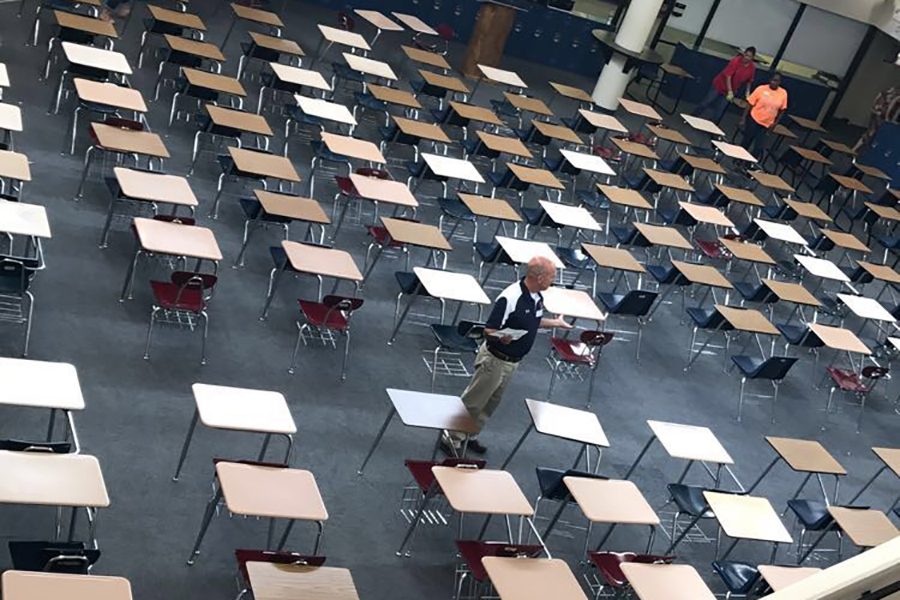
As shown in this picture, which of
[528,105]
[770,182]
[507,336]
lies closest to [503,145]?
[528,105]

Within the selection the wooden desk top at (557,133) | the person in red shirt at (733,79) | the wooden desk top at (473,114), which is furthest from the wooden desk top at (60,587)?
the person in red shirt at (733,79)

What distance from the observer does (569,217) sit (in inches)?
437

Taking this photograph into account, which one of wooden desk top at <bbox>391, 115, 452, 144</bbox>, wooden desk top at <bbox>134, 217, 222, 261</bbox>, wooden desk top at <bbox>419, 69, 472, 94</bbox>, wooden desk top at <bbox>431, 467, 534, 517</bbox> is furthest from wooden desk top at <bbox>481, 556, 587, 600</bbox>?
wooden desk top at <bbox>419, 69, 472, 94</bbox>

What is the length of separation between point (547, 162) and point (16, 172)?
7165 millimetres

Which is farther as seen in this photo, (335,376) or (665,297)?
(665,297)

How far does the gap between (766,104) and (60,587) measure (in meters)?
14.7

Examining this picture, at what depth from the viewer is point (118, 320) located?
8.14 m

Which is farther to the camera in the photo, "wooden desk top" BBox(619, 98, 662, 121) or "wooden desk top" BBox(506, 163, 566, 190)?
"wooden desk top" BBox(619, 98, 662, 121)

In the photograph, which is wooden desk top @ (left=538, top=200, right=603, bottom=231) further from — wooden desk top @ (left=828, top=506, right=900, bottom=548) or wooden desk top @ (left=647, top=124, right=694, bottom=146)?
wooden desk top @ (left=647, top=124, right=694, bottom=146)

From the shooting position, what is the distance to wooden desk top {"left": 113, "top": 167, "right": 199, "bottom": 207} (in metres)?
8.22

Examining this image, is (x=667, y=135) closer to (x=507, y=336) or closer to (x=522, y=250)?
(x=522, y=250)

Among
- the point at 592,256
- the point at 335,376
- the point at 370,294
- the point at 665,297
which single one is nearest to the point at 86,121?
the point at 370,294

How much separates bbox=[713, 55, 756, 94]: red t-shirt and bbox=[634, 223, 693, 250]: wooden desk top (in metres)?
7.10

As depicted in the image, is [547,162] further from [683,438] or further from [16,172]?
[16,172]
